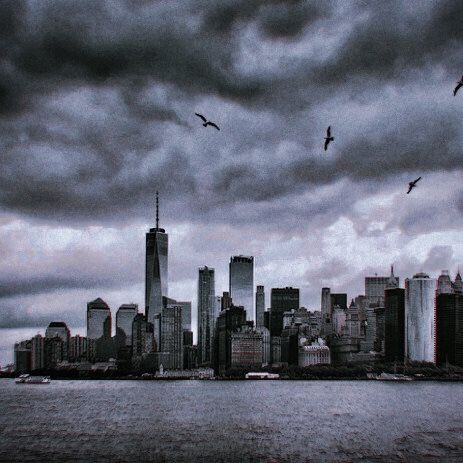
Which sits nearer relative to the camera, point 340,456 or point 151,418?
point 340,456

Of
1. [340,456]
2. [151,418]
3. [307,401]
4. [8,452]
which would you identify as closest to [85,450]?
[8,452]

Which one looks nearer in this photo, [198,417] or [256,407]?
[198,417]

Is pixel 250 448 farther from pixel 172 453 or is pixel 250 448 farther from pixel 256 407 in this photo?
pixel 256 407

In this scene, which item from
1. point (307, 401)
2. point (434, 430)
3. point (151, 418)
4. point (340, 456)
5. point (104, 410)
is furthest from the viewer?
Result: point (307, 401)

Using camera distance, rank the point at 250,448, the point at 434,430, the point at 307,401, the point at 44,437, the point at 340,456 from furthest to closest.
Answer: the point at 307,401
the point at 434,430
the point at 44,437
the point at 250,448
the point at 340,456

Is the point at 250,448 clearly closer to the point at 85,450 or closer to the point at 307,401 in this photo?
the point at 85,450

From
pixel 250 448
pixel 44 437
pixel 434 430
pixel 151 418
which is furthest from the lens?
pixel 151 418

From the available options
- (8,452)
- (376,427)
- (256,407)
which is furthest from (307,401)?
(8,452)

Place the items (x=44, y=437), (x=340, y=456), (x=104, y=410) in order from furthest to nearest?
1. (x=104, y=410)
2. (x=44, y=437)
3. (x=340, y=456)
